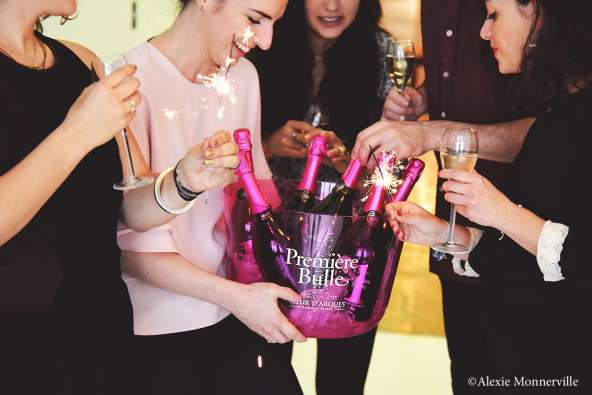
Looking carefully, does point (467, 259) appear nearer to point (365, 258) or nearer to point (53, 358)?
point (365, 258)

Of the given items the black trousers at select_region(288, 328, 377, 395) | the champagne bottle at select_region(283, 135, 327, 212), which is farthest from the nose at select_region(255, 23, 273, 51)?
the black trousers at select_region(288, 328, 377, 395)

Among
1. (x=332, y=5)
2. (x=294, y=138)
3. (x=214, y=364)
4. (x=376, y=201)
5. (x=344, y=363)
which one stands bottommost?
(x=344, y=363)

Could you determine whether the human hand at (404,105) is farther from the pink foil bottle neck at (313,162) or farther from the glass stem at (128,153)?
the glass stem at (128,153)

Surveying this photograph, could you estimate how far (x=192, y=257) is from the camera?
1.43 meters

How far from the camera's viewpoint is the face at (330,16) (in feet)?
7.14

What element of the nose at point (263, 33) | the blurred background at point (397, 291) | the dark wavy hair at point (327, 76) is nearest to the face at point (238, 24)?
the nose at point (263, 33)

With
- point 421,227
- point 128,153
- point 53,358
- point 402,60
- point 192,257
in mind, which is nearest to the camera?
point 53,358

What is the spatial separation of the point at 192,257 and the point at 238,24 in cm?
50

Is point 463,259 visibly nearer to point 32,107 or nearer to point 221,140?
point 221,140

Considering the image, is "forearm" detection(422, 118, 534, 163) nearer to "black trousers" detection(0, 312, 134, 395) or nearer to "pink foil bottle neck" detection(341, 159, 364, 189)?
"pink foil bottle neck" detection(341, 159, 364, 189)

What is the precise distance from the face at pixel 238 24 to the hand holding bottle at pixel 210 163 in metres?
0.32

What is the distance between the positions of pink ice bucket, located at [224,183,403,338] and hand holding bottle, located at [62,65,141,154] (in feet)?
0.96

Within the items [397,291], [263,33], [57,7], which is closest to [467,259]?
[263,33]

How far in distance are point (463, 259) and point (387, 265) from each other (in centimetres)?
47
